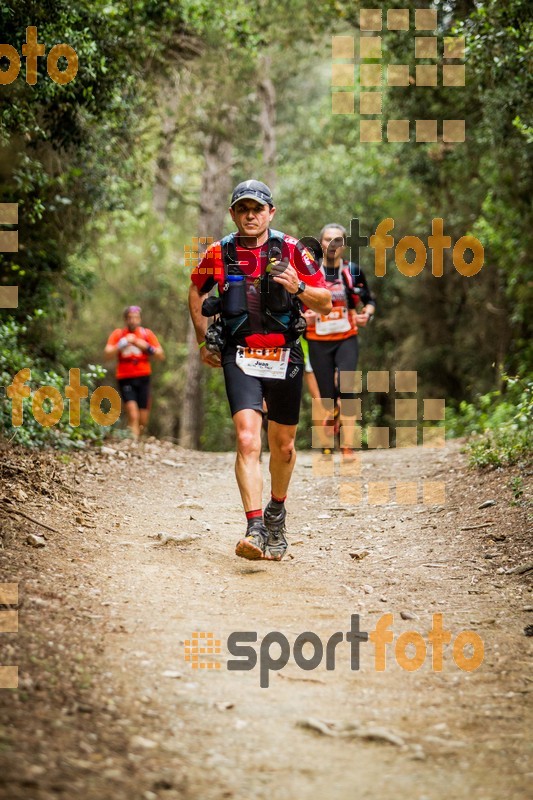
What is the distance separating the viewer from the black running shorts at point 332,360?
34.3 feet

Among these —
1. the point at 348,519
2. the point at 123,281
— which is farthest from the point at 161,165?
the point at 348,519

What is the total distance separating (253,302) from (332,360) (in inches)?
176

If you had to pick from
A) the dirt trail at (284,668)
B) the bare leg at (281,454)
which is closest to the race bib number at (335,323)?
the dirt trail at (284,668)

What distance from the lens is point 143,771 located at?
10.4ft

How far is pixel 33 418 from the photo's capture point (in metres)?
9.46

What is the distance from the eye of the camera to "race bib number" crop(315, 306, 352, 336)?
34.0 feet

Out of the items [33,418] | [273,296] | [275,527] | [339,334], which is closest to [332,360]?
[339,334]

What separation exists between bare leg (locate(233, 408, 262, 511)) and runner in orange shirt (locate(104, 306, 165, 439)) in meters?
7.34

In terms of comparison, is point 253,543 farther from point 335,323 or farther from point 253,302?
point 335,323

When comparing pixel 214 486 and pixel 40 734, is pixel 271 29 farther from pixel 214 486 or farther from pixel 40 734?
pixel 40 734

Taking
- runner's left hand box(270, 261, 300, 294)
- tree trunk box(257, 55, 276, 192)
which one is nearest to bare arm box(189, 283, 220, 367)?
runner's left hand box(270, 261, 300, 294)

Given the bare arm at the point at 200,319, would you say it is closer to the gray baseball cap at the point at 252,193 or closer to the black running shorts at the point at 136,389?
the gray baseball cap at the point at 252,193

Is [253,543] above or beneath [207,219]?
beneath

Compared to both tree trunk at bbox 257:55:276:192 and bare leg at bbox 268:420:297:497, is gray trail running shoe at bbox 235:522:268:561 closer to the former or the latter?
bare leg at bbox 268:420:297:497
